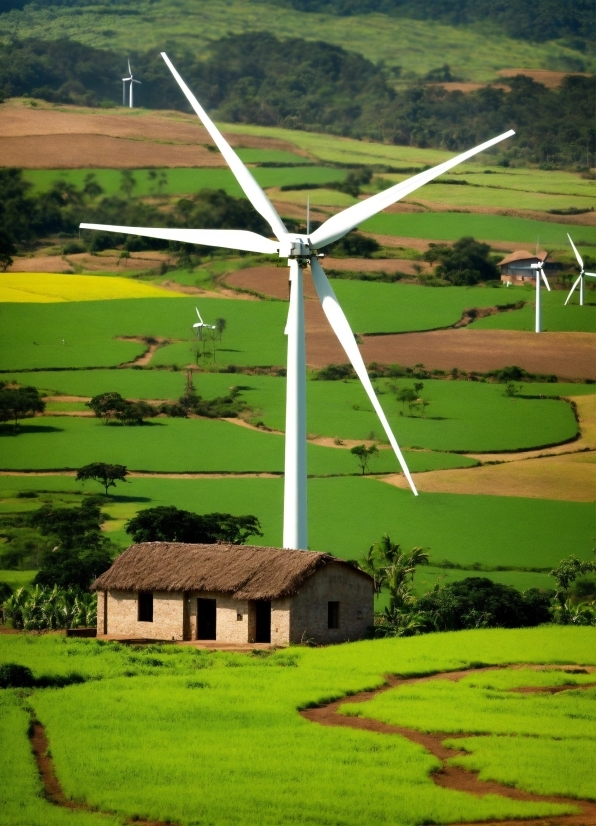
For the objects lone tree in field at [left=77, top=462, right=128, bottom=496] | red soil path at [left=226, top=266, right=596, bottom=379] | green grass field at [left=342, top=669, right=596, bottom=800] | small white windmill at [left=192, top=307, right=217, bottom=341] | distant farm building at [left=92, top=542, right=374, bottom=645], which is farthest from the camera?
red soil path at [left=226, top=266, right=596, bottom=379]

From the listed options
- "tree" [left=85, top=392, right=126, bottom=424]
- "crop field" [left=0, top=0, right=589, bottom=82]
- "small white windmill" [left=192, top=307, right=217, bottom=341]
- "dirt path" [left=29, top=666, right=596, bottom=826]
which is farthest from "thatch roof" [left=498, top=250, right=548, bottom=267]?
"dirt path" [left=29, top=666, right=596, bottom=826]

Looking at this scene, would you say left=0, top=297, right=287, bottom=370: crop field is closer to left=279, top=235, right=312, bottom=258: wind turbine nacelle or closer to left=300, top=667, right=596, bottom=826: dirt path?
left=279, top=235, right=312, bottom=258: wind turbine nacelle

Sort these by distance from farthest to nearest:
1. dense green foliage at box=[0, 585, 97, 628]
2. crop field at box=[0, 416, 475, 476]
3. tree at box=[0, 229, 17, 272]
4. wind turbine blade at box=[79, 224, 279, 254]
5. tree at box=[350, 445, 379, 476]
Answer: tree at box=[0, 229, 17, 272]
crop field at box=[0, 416, 475, 476]
tree at box=[350, 445, 379, 476]
dense green foliage at box=[0, 585, 97, 628]
wind turbine blade at box=[79, 224, 279, 254]

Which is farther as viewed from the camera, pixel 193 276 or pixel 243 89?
pixel 243 89

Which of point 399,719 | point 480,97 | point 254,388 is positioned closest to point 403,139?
point 480,97

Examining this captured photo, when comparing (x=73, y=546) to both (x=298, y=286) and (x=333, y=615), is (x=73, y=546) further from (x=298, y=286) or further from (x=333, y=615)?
(x=298, y=286)

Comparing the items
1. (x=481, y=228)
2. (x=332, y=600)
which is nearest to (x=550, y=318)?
(x=481, y=228)

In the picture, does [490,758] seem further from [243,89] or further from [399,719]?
[243,89]
